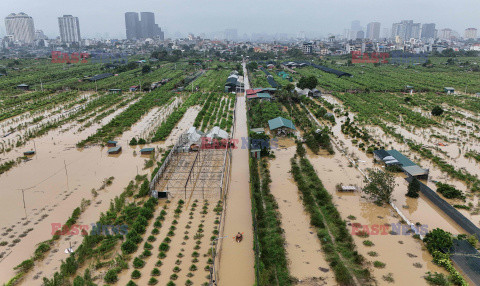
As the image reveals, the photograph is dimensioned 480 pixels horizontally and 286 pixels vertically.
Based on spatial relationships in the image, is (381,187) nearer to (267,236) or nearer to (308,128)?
(267,236)

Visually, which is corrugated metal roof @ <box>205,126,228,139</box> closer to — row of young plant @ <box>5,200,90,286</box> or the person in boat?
row of young plant @ <box>5,200,90,286</box>

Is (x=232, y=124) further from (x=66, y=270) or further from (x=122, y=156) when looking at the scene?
(x=66, y=270)

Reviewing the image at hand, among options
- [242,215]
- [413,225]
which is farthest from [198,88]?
[413,225]

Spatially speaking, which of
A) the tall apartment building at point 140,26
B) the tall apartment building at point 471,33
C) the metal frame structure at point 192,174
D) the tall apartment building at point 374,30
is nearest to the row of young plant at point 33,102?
the metal frame structure at point 192,174

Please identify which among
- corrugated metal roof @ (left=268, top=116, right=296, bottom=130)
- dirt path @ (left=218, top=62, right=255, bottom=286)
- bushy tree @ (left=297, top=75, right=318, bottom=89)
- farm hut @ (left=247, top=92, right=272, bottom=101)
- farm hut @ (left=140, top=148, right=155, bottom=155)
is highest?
bushy tree @ (left=297, top=75, right=318, bottom=89)

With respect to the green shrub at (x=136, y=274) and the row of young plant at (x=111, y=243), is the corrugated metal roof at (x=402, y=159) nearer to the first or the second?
the row of young plant at (x=111, y=243)

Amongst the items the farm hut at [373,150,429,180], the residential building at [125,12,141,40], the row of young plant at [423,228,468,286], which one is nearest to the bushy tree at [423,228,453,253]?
the row of young plant at [423,228,468,286]

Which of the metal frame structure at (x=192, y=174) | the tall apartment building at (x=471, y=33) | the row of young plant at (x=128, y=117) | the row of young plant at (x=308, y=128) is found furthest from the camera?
the tall apartment building at (x=471, y=33)
